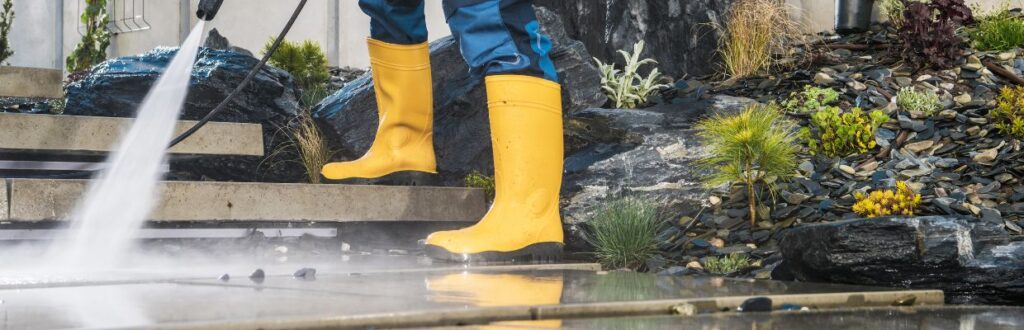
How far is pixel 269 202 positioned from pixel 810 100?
2.92m

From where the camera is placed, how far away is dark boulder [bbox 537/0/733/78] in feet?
21.7

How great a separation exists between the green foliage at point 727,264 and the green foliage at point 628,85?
7.40 ft

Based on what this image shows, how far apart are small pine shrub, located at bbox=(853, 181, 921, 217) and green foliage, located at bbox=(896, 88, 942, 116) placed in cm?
148

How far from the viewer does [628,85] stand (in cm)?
604

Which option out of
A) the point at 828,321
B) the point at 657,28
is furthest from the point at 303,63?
the point at 828,321

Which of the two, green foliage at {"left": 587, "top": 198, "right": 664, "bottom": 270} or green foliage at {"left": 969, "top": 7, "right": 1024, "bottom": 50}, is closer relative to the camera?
green foliage at {"left": 587, "top": 198, "right": 664, "bottom": 270}

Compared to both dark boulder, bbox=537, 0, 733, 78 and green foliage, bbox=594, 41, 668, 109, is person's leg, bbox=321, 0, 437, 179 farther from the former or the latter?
dark boulder, bbox=537, 0, 733, 78

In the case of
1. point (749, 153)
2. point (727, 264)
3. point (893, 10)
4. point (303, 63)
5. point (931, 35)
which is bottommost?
point (727, 264)

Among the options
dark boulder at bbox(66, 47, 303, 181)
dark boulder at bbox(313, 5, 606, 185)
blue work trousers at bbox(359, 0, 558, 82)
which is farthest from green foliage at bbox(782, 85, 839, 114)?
blue work trousers at bbox(359, 0, 558, 82)

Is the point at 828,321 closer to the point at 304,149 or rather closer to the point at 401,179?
the point at 401,179

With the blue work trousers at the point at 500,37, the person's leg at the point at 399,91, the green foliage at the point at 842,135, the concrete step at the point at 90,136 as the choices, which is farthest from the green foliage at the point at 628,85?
the blue work trousers at the point at 500,37

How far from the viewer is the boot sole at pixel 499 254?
10.7ft

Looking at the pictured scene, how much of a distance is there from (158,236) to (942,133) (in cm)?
330

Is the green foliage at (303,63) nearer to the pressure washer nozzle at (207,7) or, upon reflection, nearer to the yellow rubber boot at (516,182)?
the pressure washer nozzle at (207,7)
